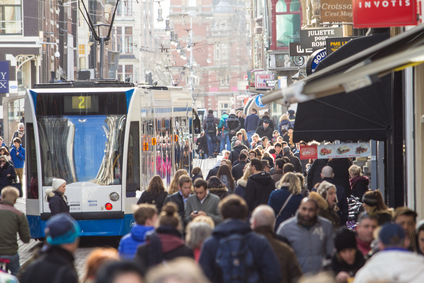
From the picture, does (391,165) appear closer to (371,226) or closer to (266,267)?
(371,226)

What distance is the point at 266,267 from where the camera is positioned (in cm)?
511

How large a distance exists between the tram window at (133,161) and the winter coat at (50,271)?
713 centimetres

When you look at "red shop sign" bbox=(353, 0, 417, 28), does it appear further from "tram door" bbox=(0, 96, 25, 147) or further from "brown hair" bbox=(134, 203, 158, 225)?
"tram door" bbox=(0, 96, 25, 147)

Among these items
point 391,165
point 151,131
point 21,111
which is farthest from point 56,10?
point 391,165

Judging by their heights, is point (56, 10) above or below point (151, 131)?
above

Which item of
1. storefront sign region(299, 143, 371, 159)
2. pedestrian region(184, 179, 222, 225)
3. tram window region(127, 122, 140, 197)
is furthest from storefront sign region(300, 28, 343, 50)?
pedestrian region(184, 179, 222, 225)

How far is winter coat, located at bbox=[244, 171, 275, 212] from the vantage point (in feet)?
34.7

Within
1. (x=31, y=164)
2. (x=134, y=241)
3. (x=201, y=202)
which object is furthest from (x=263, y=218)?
(x=31, y=164)

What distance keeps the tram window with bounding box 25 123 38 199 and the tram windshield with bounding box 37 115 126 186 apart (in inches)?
6.3

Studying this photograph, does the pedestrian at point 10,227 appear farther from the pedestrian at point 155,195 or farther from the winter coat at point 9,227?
the pedestrian at point 155,195

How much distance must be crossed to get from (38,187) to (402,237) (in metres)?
8.30

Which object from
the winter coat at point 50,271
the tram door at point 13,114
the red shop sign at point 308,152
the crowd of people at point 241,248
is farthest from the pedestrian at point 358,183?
the tram door at point 13,114

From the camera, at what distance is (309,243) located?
6.55 m

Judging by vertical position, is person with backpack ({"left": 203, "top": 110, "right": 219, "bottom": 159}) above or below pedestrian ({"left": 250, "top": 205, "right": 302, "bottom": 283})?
above
